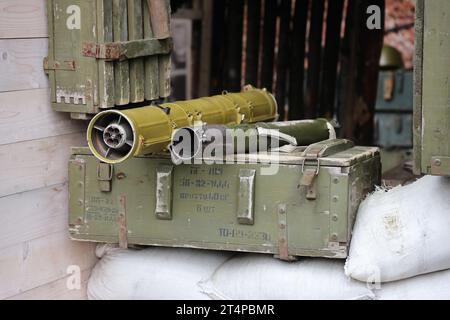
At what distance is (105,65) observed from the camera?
4648 mm

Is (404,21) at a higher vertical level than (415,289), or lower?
higher

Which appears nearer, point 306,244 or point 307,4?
point 306,244

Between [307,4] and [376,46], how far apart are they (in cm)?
83

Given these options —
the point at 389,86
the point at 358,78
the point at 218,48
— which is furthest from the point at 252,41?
the point at 389,86

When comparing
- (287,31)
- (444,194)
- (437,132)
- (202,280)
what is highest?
(287,31)

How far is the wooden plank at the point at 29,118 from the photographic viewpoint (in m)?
4.49

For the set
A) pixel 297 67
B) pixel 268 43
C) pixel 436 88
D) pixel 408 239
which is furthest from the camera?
pixel 297 67

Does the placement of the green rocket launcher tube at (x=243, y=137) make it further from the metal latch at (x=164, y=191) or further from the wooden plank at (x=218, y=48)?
the wooden plank at (x=218, y=48)

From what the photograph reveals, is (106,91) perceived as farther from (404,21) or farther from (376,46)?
(404,21)

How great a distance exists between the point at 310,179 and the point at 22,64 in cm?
168

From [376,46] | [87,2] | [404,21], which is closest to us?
[87,2]

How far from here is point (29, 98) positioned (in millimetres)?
4645

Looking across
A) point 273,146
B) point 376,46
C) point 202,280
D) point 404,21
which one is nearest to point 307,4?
point 376,46

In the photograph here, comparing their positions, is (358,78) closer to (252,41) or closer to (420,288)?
(252,41)
